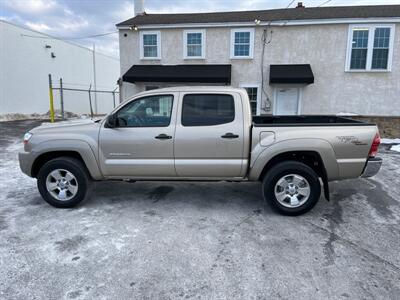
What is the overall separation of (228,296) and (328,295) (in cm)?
91

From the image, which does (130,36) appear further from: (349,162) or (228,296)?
(228,296)

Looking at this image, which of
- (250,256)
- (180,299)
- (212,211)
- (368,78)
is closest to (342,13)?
(368,78)

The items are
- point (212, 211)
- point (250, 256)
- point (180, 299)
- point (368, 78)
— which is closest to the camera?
point (180, 299)

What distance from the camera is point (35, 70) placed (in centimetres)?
2009

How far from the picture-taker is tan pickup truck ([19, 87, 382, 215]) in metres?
4.27

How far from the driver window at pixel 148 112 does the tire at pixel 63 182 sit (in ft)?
3.36

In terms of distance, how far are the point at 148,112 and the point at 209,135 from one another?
3.38ft

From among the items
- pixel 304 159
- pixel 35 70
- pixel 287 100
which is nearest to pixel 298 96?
pixel 287 100

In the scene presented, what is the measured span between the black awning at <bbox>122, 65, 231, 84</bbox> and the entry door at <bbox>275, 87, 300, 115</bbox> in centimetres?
255

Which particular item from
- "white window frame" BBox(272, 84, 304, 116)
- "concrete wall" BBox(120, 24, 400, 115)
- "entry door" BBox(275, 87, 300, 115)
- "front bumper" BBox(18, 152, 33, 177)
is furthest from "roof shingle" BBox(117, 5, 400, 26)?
"front bumper" BBox(18, 152, 33, 177)

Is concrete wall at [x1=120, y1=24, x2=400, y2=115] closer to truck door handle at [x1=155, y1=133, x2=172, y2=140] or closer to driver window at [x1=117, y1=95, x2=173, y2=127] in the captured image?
driver window at [x1=117, y1=95, x2=173, y2=127]

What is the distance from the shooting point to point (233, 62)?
559 inches

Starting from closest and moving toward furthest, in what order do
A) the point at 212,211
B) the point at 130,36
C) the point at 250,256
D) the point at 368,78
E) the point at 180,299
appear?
the point at 180,299 < the point at 250,256 < the point at 212,211 < the point at 368,78 < the point at 130,36

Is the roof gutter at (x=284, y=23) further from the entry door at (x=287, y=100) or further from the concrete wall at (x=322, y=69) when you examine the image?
the entry door at (x=287, y=100)
